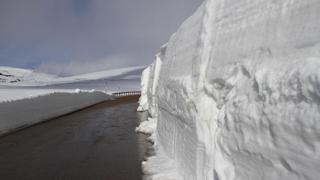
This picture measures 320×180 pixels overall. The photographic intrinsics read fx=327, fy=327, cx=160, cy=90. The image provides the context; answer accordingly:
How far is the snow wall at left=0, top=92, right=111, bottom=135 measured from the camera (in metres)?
16.4

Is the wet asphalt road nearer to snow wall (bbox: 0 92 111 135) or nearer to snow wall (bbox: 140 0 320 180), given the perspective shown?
snow wall (bbox: 0 92 111 135)

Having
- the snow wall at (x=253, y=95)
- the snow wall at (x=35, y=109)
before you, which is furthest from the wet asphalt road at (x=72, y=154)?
the snow wall at (x=253, y=95)

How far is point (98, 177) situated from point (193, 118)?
338cm

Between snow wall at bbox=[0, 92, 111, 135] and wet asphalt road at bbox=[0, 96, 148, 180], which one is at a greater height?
snow wall at bbox=[0, 92, 111, 135]

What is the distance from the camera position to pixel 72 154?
37.0ft

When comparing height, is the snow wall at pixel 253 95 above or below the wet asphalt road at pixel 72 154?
above

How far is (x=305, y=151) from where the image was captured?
309 cm

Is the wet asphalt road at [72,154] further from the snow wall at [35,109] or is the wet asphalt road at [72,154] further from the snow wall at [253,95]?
the snow wall at [253,95]

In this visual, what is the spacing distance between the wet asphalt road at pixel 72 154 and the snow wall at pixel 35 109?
98 cm

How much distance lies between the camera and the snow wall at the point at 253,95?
10.5 feet

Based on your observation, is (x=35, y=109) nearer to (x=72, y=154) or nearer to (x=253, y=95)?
(x=72, y=154)

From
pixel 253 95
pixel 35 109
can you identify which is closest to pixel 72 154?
pixel 253 95

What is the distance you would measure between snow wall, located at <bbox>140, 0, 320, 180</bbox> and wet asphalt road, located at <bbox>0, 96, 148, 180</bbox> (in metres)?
2.28

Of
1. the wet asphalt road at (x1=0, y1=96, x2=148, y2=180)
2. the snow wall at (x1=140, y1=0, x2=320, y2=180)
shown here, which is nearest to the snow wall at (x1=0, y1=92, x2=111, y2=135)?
the wet asphalt road at (x1=0, y1=96, x2=148, y2=180)
